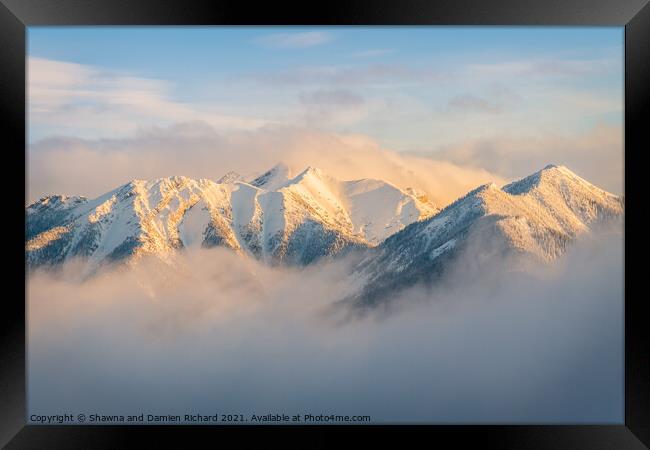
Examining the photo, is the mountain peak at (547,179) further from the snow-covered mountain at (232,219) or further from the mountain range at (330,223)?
the snow-covered mountain at (232,219)

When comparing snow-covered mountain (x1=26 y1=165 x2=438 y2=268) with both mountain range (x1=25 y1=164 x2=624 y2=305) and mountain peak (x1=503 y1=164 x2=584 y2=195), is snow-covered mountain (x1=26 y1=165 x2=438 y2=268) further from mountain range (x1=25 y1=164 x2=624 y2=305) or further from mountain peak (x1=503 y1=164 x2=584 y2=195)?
mountain peak (x1=503 y1=164 x2=584 y2=195)

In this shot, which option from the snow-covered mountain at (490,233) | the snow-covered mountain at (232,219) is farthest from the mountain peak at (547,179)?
the snow-covered mountain at (232,219)

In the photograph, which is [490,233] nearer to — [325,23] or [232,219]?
[232,219]

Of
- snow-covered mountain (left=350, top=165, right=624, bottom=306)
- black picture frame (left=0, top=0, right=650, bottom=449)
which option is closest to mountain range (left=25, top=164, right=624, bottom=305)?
snow-covered mountain (left=350, top=165, right=624, bottom=306)

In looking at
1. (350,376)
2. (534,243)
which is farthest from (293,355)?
(534,243)

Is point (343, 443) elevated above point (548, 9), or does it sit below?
below

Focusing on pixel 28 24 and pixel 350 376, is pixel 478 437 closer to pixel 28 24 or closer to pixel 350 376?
pixel 350 376

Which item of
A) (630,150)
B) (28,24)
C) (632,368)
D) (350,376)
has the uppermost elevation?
(28,24)

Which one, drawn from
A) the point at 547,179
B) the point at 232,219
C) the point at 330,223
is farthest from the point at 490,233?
the point at 232,219
